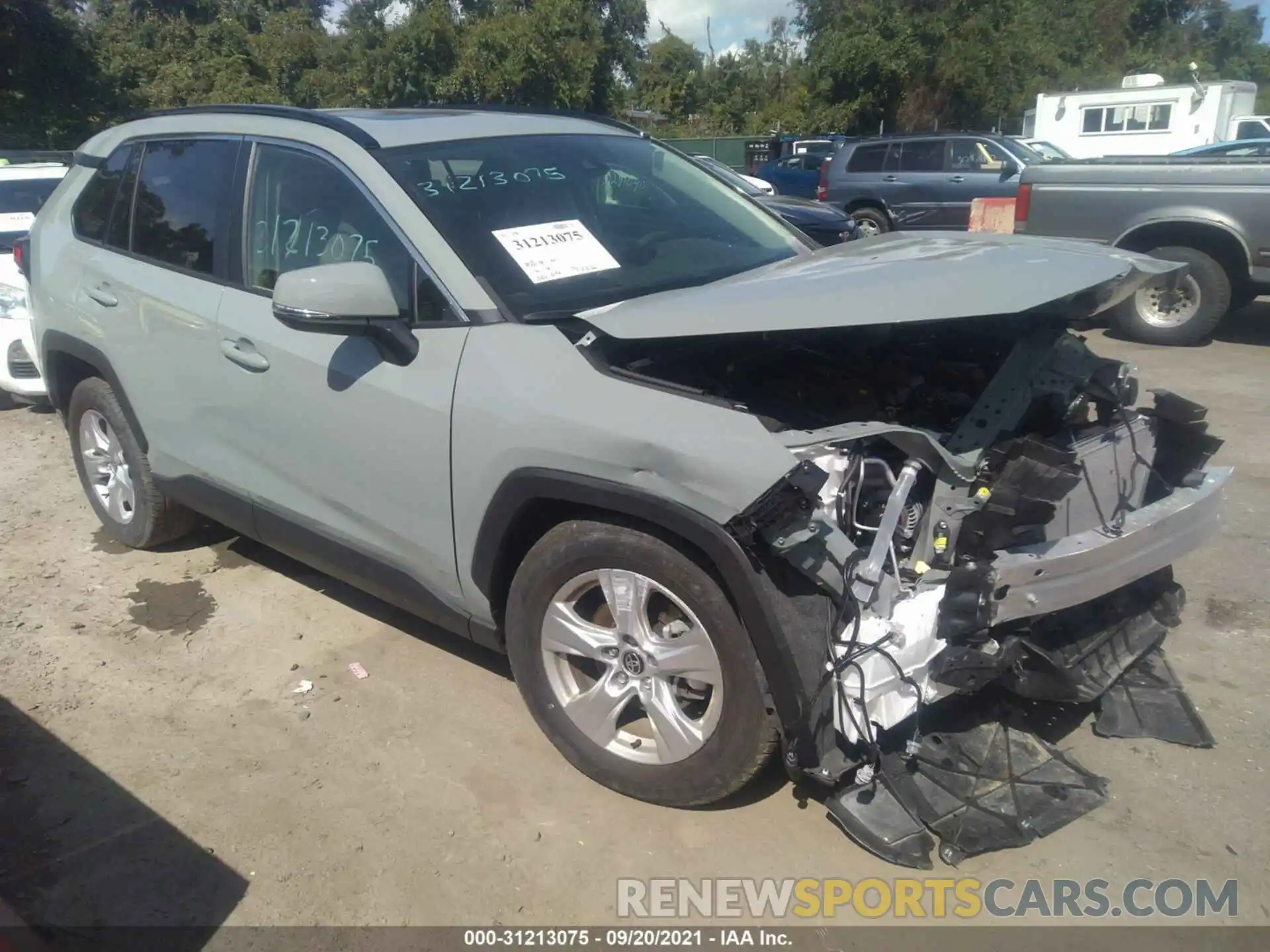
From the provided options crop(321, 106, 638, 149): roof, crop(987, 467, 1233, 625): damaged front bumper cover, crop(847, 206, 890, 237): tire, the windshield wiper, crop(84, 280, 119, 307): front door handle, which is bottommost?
crop(847, 206, 890, 237): tire

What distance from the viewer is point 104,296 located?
4.23 meters

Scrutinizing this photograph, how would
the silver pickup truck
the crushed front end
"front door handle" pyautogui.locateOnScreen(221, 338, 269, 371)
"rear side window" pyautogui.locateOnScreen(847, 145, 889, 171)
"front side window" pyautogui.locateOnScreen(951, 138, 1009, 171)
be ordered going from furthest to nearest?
"rear side window" pyautogui.locateOnScreen(847, 145, 889, 171)
"front side window" pyautogui.locateOnScreen(951, 138, 1009, 171)
the silver pickup truck
"front door handle" pyautogui.locateOnScreen(221, 338, 269, 371)
the crushed front end

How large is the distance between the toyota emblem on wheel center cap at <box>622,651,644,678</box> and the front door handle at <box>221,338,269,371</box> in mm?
1615

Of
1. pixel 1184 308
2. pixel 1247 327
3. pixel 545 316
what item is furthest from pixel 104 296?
pixel 1247 327

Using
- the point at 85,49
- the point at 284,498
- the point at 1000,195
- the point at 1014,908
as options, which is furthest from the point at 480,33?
the point at 1014,908

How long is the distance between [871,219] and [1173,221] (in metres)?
7.59

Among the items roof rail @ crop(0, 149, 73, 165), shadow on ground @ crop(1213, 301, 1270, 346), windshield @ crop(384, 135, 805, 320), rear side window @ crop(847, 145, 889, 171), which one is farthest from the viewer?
rear side window @ crop(847, 145, 889, 171)

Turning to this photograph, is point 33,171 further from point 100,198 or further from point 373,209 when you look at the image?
point 373,209

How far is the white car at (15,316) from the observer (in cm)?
666

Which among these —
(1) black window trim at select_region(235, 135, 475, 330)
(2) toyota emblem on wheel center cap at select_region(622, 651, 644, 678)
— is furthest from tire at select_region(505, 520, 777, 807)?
(1) black window trim at select_region(235, 135, 475, 330)

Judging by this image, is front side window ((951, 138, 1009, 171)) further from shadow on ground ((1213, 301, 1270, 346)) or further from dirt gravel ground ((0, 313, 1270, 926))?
dirt gravel ground ((0, 313, 1270, 926))

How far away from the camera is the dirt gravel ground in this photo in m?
2.71

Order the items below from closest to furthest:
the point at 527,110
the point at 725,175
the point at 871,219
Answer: the point at 527,110 < the point at 725,175 < the point at 871,219

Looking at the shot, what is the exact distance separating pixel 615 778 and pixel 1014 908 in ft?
3.63
